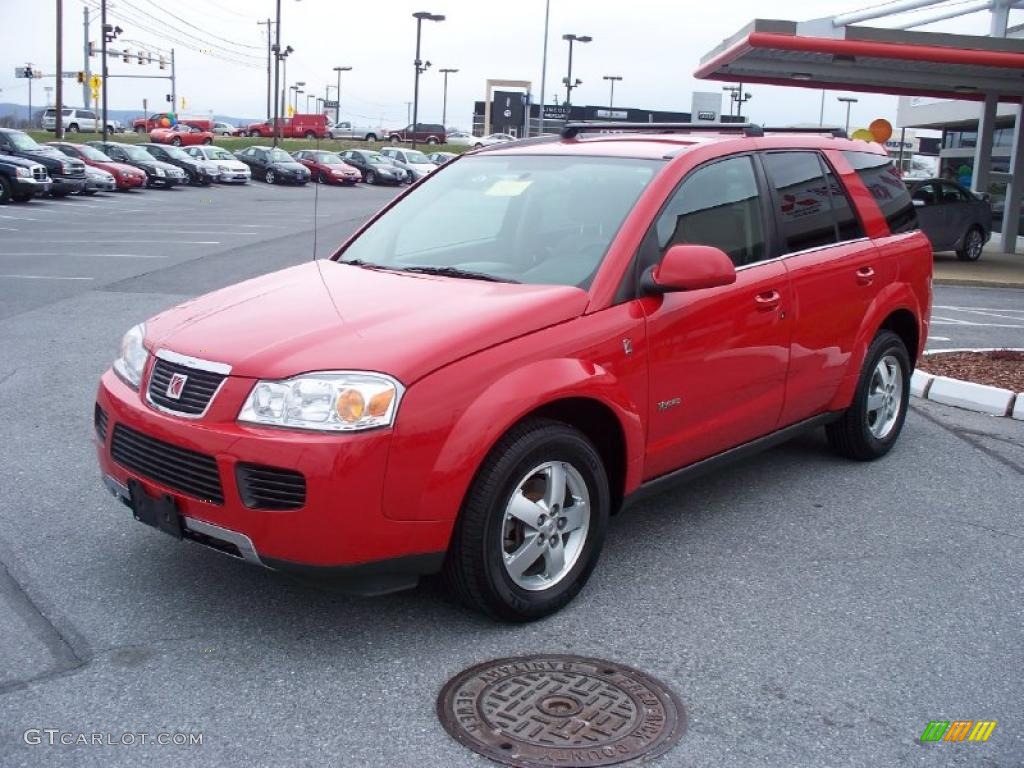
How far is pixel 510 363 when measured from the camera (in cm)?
380

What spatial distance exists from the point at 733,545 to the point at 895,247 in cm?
223

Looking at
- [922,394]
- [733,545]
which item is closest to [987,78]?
[922,394]

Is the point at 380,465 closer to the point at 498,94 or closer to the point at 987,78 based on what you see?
the point at 987,78

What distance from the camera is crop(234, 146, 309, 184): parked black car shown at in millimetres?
46594

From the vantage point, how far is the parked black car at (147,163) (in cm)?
3875

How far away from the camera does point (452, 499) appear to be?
362 cm

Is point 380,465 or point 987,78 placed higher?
point 987,78

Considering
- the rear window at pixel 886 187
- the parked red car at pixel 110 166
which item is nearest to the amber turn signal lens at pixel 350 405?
the rear window at pixel 886 187

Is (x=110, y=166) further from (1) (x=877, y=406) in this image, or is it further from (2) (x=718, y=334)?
(2) (x=718, y=334)

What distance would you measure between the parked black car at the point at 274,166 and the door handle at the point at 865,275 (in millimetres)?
42963

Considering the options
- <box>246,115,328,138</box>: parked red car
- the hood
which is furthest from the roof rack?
<box>246,115,328,138</box>: parked red car

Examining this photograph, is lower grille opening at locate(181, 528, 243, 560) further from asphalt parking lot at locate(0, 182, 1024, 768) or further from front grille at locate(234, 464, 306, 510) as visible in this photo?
asphalt parking lot at locate(0, 182, 1024, 768)

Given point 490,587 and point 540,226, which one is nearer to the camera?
point 490,587

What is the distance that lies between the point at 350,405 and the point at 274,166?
45293 mm
